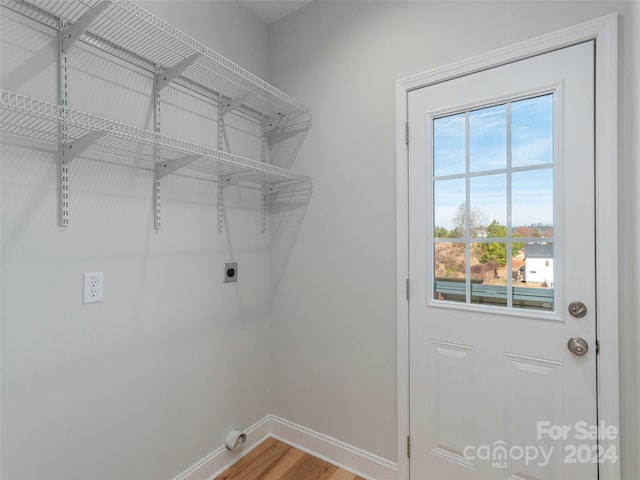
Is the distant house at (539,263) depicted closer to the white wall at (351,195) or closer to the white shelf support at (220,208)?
the white wall at (351,195)

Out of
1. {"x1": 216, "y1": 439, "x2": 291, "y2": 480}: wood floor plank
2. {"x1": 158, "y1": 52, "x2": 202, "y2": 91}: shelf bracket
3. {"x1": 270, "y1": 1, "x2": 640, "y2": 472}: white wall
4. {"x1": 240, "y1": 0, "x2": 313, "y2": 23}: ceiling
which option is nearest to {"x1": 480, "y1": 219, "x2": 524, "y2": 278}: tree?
{"x1": 270, "y1": 1, "x2": 640, "y2": 472}: white wall

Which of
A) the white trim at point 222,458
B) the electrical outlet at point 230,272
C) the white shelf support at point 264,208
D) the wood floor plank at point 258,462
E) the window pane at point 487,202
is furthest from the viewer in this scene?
the white shelf support at point 264,208

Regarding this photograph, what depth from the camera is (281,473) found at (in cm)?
184

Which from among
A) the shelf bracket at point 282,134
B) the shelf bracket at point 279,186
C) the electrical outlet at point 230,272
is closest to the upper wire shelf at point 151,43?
the shelf bracket at point 282,134

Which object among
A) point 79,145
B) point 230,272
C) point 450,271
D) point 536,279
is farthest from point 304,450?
point 79,145

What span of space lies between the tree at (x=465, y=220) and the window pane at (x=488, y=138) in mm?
190

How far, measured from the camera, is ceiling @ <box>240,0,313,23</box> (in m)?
2.03

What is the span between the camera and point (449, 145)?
63.2 inches

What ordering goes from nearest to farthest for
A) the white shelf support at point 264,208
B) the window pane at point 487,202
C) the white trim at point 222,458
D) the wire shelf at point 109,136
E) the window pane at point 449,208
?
the wire shelf at point 109,136 → the window pane at point 487,202 → the window pane at point 449,208 → the white trim at point 222,458 → the white shelf support at point 264,208

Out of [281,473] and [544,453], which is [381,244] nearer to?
[544,453]

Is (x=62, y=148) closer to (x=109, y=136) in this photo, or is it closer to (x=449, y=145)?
(x=109, y=136)

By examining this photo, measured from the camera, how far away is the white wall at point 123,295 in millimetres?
1162

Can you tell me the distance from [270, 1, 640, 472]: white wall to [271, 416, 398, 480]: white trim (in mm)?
47

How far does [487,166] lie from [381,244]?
0.63 meters
